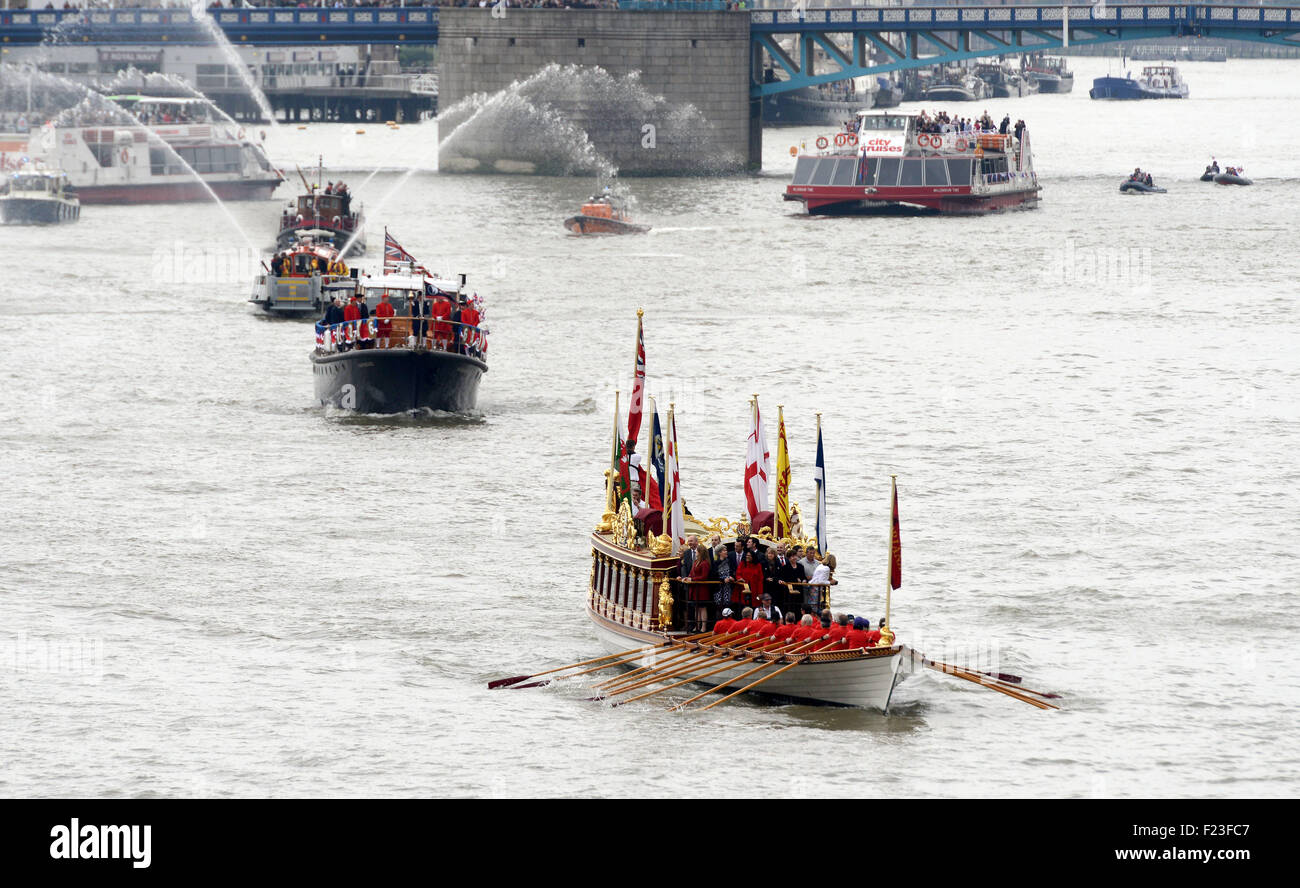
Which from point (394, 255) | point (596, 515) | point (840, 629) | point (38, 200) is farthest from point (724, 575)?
point (38, 200)

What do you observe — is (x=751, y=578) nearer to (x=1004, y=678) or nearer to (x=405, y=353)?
(x=1004, y=678)

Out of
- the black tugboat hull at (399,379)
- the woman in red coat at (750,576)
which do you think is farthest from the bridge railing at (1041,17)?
the woman in red coat at (750,576)

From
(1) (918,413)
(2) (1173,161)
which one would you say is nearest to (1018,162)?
(2) (1173,161)

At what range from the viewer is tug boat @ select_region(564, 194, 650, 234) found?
9738cm

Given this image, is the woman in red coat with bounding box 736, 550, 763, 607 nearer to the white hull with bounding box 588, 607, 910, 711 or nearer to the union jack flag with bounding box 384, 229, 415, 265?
the white hull with bounding box 588, 607, 910, 711

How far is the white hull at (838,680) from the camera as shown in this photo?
28891mm

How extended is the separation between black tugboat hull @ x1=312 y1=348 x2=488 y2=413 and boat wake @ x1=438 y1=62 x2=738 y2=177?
74.5 metres

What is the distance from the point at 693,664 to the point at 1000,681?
4.39 meters

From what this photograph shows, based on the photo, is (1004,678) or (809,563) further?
(809,563)

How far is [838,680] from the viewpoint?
96.0ft

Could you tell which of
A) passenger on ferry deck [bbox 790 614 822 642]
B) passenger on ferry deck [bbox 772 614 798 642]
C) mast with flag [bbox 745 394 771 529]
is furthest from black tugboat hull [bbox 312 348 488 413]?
passenger on ferry deck [bbox 790 614 822 642]

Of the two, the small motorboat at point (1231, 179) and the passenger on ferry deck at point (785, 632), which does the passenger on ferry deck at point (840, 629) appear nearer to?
the passenger on ferry deck at point (785, 632)

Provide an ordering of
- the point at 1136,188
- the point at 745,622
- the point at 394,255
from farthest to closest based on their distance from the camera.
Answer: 1. the point at 1136,188
2. the point at 394,255
3. the point at 745,622
